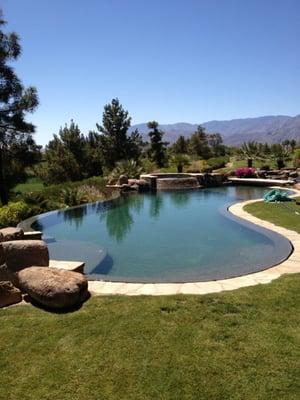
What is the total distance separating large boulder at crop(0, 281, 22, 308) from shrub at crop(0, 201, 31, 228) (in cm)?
622

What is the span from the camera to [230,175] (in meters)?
26.1

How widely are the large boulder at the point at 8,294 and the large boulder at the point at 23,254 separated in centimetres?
55

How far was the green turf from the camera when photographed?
3.75 metres

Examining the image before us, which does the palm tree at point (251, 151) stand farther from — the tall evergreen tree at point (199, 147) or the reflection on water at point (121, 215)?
the reflection on water at point (121, 215)

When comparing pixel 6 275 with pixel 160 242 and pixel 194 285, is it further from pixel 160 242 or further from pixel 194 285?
pixel 160 242

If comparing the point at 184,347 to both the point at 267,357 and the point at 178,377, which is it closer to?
the point at 178,377

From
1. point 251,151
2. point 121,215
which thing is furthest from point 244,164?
point 121,215

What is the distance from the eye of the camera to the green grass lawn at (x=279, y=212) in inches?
427

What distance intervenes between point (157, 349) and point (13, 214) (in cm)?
931

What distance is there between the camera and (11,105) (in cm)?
1661

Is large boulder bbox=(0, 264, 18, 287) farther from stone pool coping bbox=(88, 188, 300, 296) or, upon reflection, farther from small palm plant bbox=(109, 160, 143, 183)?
small palm plant bbox=(109, 160, 143, 183)

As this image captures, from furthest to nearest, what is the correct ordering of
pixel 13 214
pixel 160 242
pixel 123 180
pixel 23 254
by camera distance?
1. pixel 123 180
2. pixel 13 214
3. pixel 160 242
4. pixel 23 254

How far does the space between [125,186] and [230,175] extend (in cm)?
779

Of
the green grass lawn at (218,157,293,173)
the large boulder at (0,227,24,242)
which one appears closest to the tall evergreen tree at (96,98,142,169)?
the green grass lawn at (218,157,293,173)
